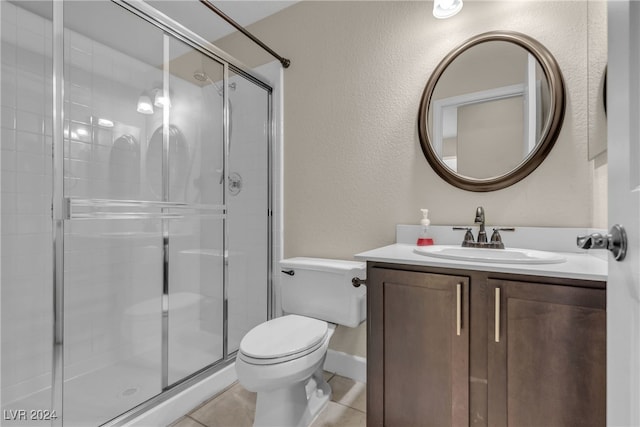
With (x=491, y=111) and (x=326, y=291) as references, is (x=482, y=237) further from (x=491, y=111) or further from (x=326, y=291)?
(x=326, y=291)

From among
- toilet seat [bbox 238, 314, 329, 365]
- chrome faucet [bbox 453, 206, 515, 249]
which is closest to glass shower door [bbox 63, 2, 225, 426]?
toilet seat [bbox 238, 314, 329, 365]

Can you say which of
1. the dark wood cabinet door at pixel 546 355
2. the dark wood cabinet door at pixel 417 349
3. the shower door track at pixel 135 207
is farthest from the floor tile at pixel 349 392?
the dark wood cabinet door at pixel 546 355

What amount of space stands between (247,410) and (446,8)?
2.23 metres

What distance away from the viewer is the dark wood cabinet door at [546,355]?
0.90 m

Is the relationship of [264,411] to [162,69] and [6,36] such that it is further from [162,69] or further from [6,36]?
[6,36]

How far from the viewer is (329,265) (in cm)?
172

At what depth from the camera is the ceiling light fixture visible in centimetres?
148

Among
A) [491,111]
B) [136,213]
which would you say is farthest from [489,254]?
[136,213]

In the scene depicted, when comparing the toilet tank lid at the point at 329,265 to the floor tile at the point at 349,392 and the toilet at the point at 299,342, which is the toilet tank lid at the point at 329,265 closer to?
the toilet at the point at 299,342

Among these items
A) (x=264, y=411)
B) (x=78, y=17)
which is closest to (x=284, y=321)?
(x=264, y=411)

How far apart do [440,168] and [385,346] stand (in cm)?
92

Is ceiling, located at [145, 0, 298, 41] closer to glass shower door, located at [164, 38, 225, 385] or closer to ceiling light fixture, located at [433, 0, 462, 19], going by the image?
glass shower door, located at [164, 38, 225, 385]

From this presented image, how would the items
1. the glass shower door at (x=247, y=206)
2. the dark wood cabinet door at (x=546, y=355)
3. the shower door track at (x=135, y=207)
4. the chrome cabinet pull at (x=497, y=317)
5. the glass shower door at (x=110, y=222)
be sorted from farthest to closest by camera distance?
the glass shower door at (x=247, y=206)
the glass shower door at (x=110, y=222)
the shower door track at (x=135, y=207)
the chrome cabinet pull at (x=497, y=317)
the dark wood cabinet door at (x=546, y=355)

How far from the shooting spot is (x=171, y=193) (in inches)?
68.6
